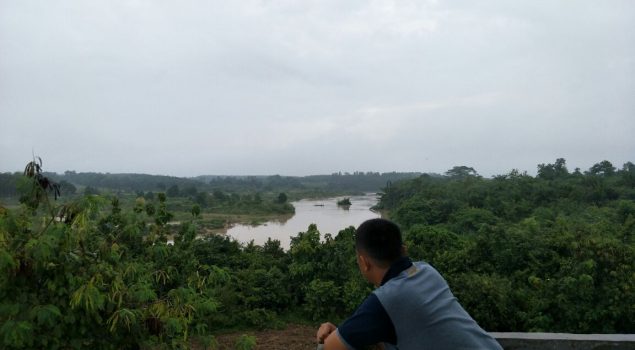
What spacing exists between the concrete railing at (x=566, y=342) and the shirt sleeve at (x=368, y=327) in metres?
1.58

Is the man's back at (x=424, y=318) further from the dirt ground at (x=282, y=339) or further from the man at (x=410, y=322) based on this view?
the dirt ground at (x=282, y=339)

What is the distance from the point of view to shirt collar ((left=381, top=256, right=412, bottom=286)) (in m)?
1.65

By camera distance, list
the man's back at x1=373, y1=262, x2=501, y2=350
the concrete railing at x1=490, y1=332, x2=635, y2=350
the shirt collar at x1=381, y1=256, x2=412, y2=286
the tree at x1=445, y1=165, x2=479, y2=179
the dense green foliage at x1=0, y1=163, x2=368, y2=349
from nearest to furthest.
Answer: the man's back at x1=373, y1=262, x2=501, y2=350
the shirt collar at x1=381, y1=256, x2=412, y2=286
the dense green foliage at x1=0, y1=163, x2=368, y2=349
the concrete railing at x1=490, y1=332, x2=635, y2=350
the tree at x1=445, y1=165, x2=479, y2=179

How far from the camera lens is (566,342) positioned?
108 inches

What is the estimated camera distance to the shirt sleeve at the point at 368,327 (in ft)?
4.95

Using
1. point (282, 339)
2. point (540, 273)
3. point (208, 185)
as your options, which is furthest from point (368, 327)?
point (208, 185)

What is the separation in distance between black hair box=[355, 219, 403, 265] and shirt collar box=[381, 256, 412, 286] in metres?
0.02

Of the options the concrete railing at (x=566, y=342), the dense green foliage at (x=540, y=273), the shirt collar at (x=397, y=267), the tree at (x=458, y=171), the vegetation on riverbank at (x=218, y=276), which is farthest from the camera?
the tree at (x=458, y=171)

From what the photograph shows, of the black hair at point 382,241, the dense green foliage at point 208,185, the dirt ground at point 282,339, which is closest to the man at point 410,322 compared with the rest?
the black hair at point 382,241

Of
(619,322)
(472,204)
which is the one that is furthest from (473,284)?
(472,204)

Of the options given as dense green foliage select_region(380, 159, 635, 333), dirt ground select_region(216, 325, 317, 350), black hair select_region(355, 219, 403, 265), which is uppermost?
black hair select_region(355, 219, 403, 265)

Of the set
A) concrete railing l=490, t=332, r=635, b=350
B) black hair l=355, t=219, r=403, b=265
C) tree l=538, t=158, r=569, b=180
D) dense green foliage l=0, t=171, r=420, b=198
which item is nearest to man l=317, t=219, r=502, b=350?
black hair l=355, t=219, r=403, b=265

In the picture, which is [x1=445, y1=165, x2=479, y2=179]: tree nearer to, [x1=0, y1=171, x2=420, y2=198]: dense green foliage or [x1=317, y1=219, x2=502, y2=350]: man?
[x1=0, y1=171, x2=420, y2=198]: dense green foliage

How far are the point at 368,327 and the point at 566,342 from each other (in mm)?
1870
